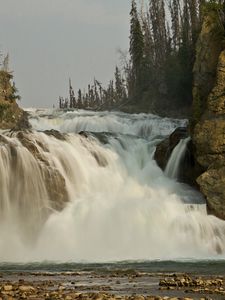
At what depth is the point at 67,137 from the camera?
121ft

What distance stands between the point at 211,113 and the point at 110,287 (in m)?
21.5

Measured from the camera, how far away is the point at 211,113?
34.9 metres

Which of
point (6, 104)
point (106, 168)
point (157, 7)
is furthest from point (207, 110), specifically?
point (157, 7)

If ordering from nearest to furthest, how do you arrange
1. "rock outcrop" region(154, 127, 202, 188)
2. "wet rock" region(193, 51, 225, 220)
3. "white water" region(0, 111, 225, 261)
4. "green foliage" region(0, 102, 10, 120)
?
1. "white water" region(0, 111, 225, 261)
2. "wet rock" region(193, 51, 225, 220)
3. "rock outcrop" region(154, 127, 202, 188)
4. "green foliage" region(0, 102, 10, 120)

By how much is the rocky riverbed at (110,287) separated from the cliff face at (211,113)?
14.5 m

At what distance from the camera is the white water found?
29.2 meters

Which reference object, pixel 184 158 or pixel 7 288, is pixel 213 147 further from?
pixel 7 288

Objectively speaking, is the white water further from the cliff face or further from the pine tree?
the pine tree

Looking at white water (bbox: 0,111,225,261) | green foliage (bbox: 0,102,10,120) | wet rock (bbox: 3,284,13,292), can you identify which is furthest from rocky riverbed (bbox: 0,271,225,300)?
green foliage (bbox: 0,102,10,120)

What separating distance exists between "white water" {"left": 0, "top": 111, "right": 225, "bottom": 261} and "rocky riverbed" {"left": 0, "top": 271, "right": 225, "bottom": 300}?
8.86 meters

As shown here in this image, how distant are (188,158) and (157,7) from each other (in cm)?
5881

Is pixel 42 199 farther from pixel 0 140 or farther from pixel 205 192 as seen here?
pixel 205 192

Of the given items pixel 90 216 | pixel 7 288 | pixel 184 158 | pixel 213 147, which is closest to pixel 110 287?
pixel 7 288

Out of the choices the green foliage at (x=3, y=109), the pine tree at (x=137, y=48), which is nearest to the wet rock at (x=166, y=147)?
the green foliage at (x=3, y=109)
